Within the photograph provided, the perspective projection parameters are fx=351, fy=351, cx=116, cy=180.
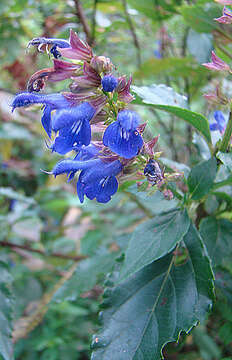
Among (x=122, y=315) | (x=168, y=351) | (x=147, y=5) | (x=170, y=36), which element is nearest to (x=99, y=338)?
(x=122, y=315)

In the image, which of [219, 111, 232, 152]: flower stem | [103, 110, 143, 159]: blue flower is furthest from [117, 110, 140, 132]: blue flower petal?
[219, 111, 232, 152]: flower stem

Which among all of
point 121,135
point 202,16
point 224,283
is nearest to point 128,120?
point 121,135

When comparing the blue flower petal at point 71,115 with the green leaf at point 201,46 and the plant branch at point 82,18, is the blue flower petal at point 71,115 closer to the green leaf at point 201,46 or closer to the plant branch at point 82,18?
the green leaf at point 201,46

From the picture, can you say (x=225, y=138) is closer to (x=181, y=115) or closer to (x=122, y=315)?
A: (x=181, y=115)

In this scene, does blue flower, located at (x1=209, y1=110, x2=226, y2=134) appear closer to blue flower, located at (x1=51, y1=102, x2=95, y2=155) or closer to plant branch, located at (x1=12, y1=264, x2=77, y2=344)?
blue flower, located at (x1=51, y1=102, x2=95, y2=155)

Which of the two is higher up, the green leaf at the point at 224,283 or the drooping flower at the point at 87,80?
the drooping flower at the point at 87,80

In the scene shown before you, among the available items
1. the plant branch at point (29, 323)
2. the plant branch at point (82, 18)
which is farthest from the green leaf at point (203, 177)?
the plant branch at point (82, 18)

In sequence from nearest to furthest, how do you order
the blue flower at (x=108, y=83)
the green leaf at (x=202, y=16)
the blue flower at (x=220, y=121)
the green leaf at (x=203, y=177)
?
the blue flower at (x=108, y=83), the green leaf at (x=203, y=177), the blue flower at (x=220, y=121), the green leaf at (x=202, y=16)
